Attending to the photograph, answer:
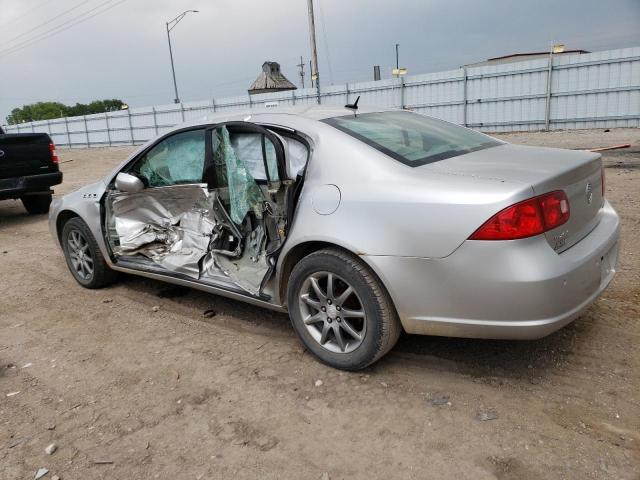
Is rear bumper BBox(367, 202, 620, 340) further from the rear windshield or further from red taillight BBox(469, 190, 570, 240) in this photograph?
the rear windshield

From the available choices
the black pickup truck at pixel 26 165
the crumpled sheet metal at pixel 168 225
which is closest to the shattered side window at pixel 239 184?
the crumpled sheet metal at pixel 168 225

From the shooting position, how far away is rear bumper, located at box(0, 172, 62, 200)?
26.8ft

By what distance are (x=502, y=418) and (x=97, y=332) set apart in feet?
9.76

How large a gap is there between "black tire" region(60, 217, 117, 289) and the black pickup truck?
388cm

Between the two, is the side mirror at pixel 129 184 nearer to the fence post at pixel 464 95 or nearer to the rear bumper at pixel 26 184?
the rear bumper at pixel 26 184

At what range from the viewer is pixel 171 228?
428 centimetres

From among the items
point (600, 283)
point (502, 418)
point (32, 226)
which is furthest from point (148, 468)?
point (32, 226)

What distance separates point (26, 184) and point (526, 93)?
15837 millimetres

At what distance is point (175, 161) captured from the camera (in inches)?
162

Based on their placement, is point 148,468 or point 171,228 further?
point 171,228

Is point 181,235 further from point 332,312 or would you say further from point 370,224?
point 370,224

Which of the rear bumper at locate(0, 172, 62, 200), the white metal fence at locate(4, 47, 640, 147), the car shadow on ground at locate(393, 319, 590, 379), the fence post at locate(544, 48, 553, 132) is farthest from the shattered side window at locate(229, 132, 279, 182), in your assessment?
the fence post at locate(544, 48, 553, 132)

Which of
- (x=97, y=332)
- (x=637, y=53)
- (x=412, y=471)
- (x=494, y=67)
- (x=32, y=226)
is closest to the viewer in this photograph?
(x=412, y=471)

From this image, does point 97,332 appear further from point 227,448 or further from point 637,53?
point 637,53
